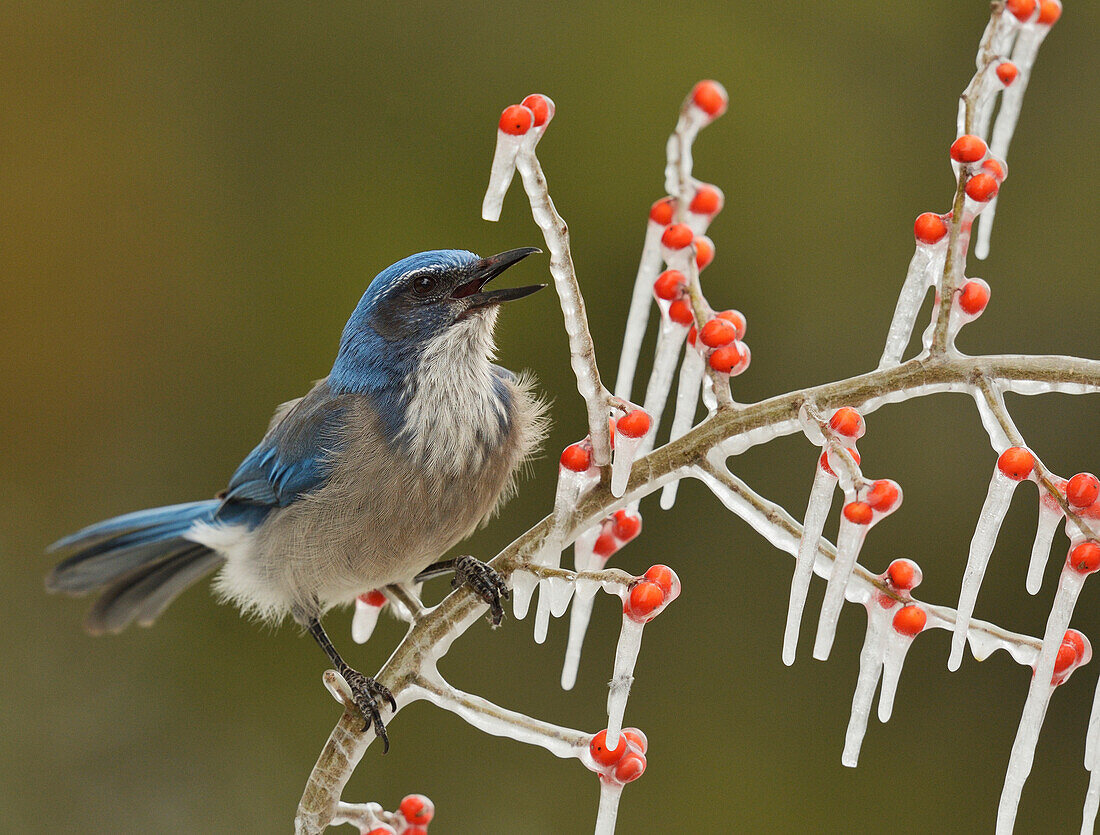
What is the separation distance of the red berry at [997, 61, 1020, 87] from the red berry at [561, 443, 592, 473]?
0.56 metres

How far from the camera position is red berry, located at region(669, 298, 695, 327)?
1.06m

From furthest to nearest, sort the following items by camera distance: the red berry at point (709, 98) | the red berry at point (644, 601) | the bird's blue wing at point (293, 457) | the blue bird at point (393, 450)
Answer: the bird's blue wing at point (293, 457) → the blue bird at point (393, 450) → the red berry at point (644, 601) → the red berry at point (709, 98)

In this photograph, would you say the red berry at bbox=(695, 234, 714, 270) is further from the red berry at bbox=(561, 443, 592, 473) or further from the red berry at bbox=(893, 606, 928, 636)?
the red berry at bbox=(893, 606, 928, 636)

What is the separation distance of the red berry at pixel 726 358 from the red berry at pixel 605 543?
10.9 inches

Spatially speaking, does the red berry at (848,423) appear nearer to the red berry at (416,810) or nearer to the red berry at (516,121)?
the red berry at (516,121)


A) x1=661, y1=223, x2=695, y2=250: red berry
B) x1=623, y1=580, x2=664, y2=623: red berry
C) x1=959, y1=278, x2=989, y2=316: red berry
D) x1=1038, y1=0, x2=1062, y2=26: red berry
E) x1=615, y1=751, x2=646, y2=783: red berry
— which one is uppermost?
x1=1038, y1=0, x2=1062, y2=26: red berry

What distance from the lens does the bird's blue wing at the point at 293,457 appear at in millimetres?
1868

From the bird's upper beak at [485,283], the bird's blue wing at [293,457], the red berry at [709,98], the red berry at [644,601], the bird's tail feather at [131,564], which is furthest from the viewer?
the bird's tail feather at [131,564]

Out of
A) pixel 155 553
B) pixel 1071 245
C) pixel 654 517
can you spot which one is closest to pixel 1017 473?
pixel 155 553

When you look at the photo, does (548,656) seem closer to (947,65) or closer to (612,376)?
(612,376)

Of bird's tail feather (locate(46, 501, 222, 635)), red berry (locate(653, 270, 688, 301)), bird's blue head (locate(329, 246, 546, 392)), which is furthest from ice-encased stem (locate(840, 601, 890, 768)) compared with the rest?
bird's tail feather (locate(46, 501, 222, 635))

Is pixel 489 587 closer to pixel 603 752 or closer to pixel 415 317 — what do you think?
pixel 603 752

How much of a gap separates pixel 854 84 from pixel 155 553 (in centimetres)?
198

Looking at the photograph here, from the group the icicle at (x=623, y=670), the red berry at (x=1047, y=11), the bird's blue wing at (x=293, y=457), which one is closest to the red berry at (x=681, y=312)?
the icicle at (x=623, y=670)
